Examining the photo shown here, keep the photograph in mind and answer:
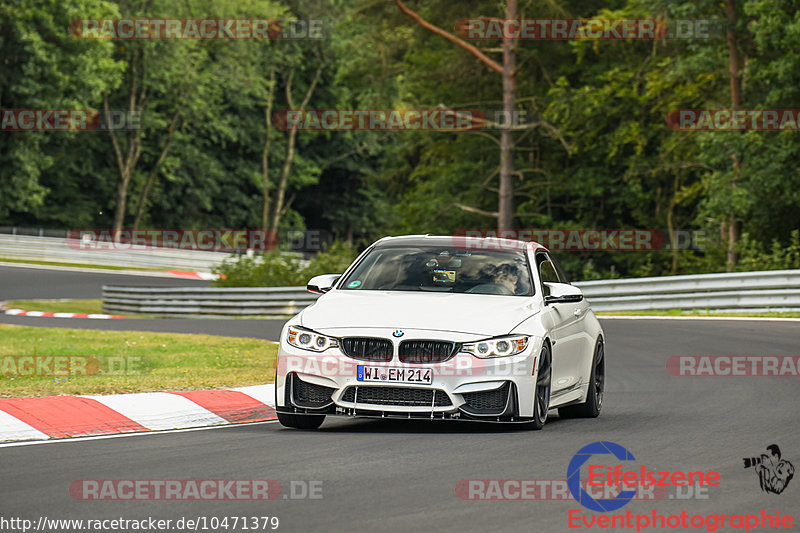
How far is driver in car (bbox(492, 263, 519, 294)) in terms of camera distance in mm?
11016

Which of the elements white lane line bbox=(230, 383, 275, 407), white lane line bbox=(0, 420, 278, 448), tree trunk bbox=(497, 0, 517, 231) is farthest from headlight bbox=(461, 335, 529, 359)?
tree trunk bbox=(497, 0, 517, 231)

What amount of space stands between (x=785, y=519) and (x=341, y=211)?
77.2 meters

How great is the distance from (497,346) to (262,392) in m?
3.45

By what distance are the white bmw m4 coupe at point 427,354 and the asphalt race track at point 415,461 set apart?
0.23 metres

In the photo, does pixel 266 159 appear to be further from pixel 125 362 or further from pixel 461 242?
pixel 461 242

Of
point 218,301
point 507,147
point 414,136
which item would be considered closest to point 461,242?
point 218,301

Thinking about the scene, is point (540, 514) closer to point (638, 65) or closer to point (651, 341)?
point (651, 341)

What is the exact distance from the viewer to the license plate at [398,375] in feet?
31.8

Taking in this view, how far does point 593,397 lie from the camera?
11.7 m

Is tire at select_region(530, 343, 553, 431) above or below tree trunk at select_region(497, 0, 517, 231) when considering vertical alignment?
below

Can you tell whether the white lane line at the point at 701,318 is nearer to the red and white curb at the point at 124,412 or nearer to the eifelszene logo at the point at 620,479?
the red and white curb at the point at 124,412

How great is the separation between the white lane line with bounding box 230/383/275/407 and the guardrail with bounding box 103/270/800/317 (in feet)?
49.2

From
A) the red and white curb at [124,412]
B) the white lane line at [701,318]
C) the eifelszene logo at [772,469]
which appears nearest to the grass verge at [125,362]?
the red and white curb at [124,412]

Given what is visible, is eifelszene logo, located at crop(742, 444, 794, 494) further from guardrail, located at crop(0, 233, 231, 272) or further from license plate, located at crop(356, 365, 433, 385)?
guardrail, located at crop(0, 233, 231, 272)
